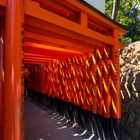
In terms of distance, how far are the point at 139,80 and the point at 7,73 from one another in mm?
4312

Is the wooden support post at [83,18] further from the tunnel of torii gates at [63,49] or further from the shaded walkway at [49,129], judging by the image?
the shaded walkway at [49,129]

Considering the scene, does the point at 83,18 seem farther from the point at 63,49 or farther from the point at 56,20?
the point at 63,49

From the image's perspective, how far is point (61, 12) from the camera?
450 centimetres

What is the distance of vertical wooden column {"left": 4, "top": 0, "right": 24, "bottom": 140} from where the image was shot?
3.08m

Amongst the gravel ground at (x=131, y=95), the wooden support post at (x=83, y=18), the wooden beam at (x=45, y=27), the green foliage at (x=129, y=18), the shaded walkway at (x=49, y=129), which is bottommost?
the shaded walkway at (x=49, y=129)

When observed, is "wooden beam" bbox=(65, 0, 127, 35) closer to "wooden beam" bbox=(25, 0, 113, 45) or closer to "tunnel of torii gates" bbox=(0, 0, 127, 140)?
"tunnel of torii gates" bbox=(0, 0, 127, 140)

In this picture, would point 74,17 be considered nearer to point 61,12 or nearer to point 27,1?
point 61,12

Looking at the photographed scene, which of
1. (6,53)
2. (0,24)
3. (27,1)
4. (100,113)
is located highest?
(27,1)

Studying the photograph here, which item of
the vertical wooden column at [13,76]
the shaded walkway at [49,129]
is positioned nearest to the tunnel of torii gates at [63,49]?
the vertical wooden column at [13,76]

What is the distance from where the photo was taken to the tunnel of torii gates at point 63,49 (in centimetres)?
311

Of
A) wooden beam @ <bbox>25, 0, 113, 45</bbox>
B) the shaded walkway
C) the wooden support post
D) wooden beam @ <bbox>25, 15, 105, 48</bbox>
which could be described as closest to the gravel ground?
the shaded walkway

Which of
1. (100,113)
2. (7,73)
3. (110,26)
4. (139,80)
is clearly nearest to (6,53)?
(7,73)

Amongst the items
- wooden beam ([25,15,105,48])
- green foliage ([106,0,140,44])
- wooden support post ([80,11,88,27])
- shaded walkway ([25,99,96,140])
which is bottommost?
shaded walkway ([25,99,96,140])

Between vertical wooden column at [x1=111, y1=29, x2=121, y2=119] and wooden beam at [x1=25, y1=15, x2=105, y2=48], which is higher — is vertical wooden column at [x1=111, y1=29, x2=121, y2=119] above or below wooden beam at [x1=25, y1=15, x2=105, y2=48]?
below
